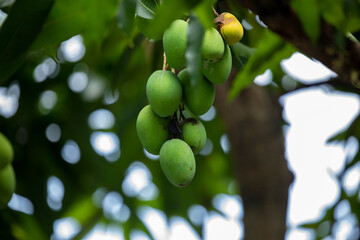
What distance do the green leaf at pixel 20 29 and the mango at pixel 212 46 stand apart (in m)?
0.32

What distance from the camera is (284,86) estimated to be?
1992 mm

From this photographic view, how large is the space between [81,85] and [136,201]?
496 mm

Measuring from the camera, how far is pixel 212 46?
63 centimetres

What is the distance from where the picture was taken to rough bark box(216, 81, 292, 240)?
1662mm

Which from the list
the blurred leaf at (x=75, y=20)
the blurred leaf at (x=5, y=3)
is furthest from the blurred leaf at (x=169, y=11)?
the blurred leaf at (x=5, y=3)

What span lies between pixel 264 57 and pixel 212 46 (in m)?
0.35

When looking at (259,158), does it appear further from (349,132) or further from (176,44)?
(176,44)

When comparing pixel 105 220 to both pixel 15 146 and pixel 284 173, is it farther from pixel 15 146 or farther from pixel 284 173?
pixel 284 173

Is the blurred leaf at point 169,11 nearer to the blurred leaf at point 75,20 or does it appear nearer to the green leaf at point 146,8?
the green leaf at point 146,8

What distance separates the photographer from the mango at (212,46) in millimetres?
626

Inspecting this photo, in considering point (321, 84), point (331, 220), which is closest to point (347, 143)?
point (321, 84)

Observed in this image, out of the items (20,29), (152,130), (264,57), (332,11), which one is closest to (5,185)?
(20,29)

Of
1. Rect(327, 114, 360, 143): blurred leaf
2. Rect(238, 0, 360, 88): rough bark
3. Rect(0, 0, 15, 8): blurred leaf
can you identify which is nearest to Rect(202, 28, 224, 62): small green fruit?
Rect(238, 0, 360, 88): rough bark

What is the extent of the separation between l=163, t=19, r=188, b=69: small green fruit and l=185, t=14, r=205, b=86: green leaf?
7 cm
